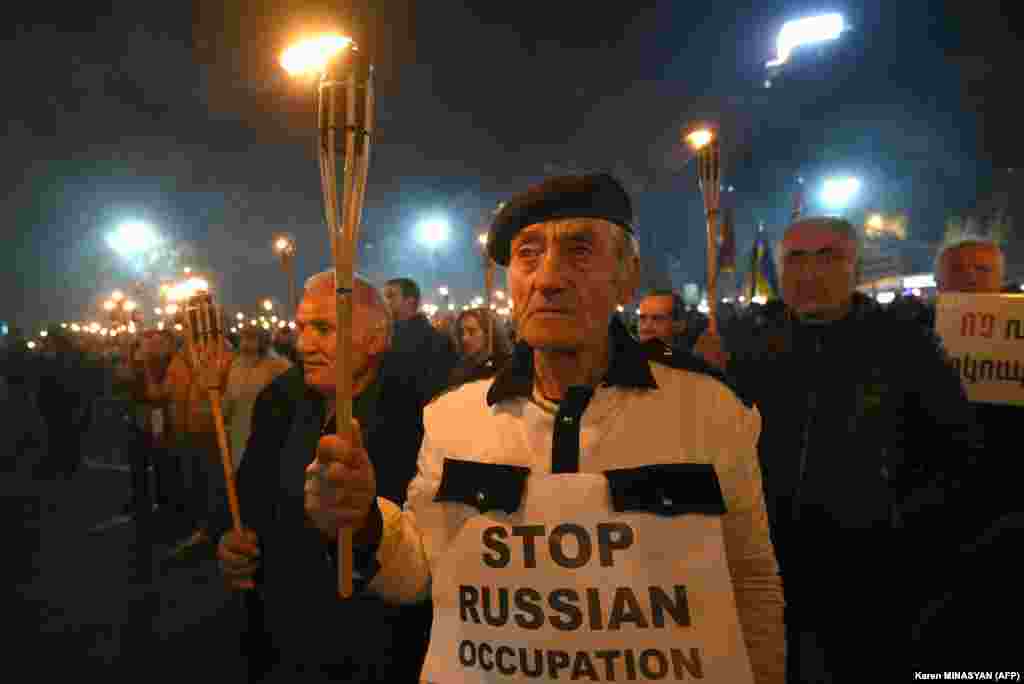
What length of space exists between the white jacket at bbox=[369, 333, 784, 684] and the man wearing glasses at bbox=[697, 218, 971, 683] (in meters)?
1.13

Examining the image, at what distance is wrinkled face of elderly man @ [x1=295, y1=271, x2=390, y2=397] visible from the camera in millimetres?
2643

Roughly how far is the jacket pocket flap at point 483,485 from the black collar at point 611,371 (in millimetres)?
216

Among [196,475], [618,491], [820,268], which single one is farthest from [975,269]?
[196,475]

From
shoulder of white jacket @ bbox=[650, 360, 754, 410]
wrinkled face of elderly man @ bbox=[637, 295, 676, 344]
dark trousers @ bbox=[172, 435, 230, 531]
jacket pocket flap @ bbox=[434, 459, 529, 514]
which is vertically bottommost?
dark trousers @ bbox=[172, 435, 230, 531]

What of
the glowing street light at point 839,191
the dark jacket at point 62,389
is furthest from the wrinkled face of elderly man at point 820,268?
the glowing street light at point 839,191

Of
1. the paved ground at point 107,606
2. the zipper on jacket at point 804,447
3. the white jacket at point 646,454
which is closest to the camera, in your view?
the white jacket at point 646,454

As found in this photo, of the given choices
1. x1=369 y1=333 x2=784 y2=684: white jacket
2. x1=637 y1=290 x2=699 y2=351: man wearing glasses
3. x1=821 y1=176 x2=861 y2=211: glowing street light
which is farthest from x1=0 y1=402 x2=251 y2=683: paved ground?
x1=821 y1=176 x2=861 y2=211: glowing street light

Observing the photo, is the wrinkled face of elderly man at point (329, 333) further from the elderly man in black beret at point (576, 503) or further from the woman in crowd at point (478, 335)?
the woman in crowd at point (478, 335)

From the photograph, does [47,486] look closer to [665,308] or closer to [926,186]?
[665,308]

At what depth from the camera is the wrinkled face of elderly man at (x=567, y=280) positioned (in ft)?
5.77

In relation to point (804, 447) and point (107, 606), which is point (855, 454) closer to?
point (804, 447)

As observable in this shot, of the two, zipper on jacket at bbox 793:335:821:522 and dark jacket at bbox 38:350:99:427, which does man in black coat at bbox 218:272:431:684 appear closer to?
zipper on jacket at bbox 793:335:821:522

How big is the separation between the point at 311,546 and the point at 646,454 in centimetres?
140

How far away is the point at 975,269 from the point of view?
4027 millimetres
